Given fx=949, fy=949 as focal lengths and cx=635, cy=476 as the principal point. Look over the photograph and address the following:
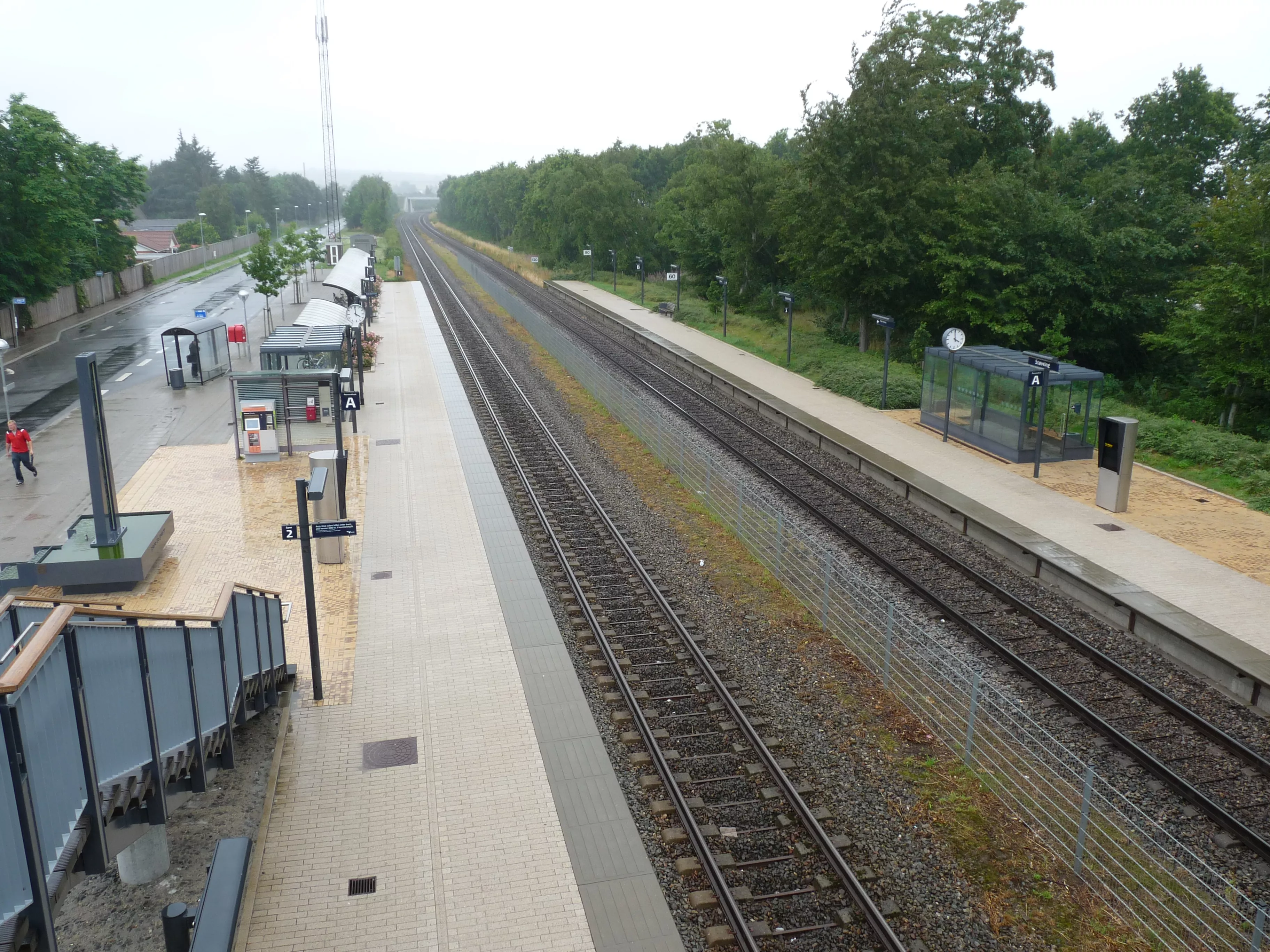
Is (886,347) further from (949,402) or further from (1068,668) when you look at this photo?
(1068,668)

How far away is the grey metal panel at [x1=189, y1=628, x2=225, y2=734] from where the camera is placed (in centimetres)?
791

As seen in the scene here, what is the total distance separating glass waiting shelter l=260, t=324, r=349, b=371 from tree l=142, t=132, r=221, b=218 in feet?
438

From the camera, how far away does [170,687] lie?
7109 millimetres

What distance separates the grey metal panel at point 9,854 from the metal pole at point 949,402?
2229cm

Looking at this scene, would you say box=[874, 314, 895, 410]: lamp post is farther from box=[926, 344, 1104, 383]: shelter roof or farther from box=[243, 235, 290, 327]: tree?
box=[243, 235, 290, 327]: tree

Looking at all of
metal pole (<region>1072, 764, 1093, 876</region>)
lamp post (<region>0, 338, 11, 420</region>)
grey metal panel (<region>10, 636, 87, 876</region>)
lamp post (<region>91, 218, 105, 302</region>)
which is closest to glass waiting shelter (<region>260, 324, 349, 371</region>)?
lamp post (<region>0, 338, 11, 420</region>)

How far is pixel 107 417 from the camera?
26.7 metres

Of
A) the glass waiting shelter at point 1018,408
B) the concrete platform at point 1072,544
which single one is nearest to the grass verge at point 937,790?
the concrete platform at point 1072,544

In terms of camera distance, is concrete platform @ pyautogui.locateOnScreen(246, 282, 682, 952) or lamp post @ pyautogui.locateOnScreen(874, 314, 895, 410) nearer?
concrete platform @ pyautogui.locateOnScreen(246, 282, 682, 952)

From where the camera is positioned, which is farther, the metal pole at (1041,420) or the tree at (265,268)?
the tree at (265,268)

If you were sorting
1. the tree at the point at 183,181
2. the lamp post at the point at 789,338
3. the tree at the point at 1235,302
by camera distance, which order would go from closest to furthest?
the tree at the point at 1235,302, the lamp post at the point at 789,338, the tree at the point at 183,181

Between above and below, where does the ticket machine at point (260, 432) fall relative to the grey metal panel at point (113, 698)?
below

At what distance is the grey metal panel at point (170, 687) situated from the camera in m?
6.79

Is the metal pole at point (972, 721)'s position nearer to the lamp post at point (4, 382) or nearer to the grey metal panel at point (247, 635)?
the grey metal panel at point (247, 635)
